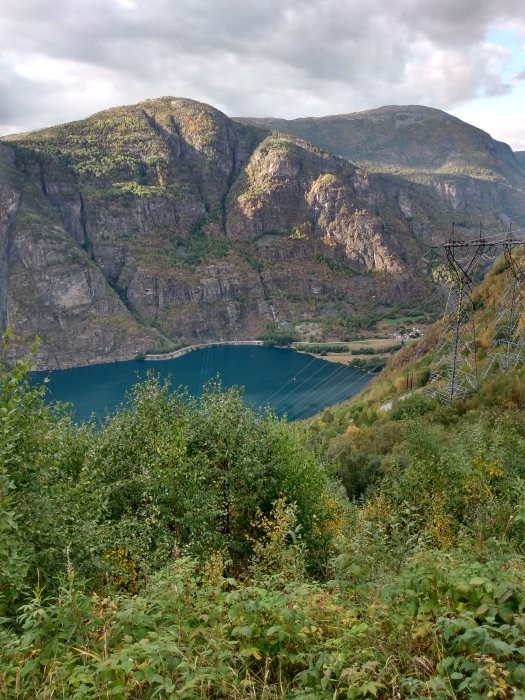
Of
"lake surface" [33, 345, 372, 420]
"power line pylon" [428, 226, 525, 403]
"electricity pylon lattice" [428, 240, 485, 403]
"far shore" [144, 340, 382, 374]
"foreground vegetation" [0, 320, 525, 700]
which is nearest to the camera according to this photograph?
"foreground vegetation" [0, 320, 525, 700]

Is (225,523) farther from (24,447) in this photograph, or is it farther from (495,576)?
(495,576)

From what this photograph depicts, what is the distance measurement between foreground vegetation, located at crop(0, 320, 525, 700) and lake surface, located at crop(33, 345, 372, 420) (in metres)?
69.8

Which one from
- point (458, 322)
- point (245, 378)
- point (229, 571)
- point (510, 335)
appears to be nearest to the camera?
point (229, 571)

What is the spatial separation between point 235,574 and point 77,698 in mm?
7199

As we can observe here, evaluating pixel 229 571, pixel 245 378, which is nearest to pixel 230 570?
pixel 229 571

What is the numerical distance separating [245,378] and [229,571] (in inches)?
4565

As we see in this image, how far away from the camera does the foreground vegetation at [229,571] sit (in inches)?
137

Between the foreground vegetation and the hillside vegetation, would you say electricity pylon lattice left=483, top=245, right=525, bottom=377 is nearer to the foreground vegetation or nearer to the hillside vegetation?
the hillside vegetation

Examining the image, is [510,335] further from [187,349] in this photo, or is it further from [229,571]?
[187,349]

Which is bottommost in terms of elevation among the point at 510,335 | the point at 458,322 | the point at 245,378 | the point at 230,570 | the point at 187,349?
the point at 187,349

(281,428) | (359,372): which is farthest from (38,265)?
(281,428)

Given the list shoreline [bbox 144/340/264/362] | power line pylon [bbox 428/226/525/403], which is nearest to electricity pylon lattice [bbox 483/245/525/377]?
power line pylon [bbox 428/226/525/403]

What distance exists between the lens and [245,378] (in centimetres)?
12594

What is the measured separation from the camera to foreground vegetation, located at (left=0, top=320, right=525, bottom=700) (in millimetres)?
3477
